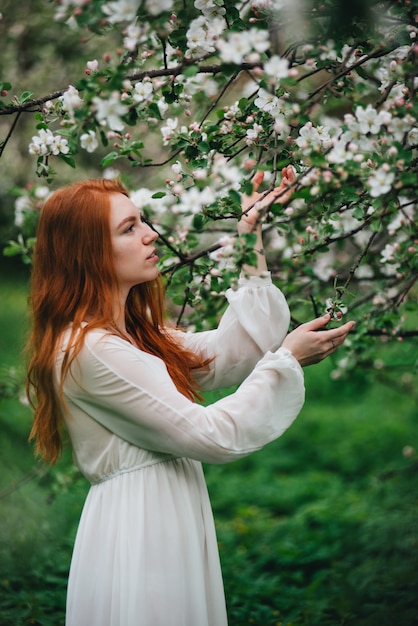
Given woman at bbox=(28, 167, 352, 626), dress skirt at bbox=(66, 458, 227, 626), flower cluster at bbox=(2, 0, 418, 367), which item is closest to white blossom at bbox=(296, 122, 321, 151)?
flower cluster at bbox=(2, 0, 418, 367)

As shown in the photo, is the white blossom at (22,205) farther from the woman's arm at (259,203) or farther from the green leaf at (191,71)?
the green leaf at (191,71)

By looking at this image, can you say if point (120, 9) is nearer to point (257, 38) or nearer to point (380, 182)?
point (257, 38)

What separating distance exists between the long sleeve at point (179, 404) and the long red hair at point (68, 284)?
79 millimetres

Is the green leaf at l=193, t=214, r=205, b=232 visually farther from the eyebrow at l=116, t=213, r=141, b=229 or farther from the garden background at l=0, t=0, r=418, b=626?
the garden background at l=0, t=0, r=418, b=626

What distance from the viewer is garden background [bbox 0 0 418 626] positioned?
343 centimetres

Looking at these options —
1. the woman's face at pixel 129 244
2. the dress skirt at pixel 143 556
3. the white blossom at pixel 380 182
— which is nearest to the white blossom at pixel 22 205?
the woman's face at pixel 129 244

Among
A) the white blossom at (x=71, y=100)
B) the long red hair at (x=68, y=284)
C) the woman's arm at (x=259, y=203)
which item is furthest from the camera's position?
the long red hair at (x=68, y=284)

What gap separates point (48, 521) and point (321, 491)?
69.3 inches

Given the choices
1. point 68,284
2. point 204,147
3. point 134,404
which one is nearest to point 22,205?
point 68,284

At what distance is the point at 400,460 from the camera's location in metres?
5.23

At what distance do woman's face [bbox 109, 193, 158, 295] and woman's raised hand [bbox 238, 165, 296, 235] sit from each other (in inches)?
9.5

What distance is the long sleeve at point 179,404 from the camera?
5.82ft

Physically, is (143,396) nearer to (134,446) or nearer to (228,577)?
(134,446)

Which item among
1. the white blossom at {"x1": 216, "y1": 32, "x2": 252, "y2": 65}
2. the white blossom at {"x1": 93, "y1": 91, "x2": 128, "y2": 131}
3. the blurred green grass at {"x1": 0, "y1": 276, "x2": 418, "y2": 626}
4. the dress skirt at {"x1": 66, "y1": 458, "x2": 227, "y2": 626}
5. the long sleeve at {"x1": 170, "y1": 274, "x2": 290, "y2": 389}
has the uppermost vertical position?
the white blossom at {"x1": 216, "y1": 32, "x2": 252, "y2": 65}
